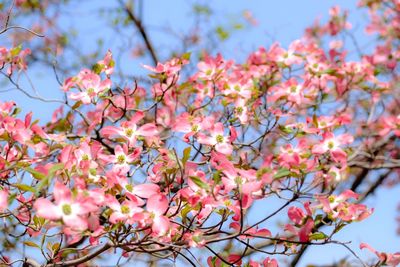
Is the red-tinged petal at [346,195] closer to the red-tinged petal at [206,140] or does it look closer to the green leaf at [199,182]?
the red-tinged petal at [206,140]

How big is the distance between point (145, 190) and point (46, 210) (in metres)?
0.47

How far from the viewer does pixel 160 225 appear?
5.57ft

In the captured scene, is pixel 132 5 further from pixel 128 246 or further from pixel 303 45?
pixel 128 246

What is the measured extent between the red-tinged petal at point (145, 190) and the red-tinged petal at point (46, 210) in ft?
1.38

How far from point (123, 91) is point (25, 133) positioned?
0.50 m

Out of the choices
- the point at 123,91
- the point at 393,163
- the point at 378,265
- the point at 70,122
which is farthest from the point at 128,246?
the point at 393,163

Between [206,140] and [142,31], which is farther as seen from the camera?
[142,31]

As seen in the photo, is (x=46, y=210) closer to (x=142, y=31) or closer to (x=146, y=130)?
(x=146, y=130)

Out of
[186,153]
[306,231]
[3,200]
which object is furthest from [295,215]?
[3,200]

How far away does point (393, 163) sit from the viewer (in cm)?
367

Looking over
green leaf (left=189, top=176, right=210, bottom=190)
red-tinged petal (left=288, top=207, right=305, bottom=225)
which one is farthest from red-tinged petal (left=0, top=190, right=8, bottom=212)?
red-tinged petal (left=288, top=207, right=305, bottom=225)

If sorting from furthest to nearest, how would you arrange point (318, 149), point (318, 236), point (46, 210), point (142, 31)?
point (142, 31)
point (318, 149)
point (318, 236)
point (46, 210)

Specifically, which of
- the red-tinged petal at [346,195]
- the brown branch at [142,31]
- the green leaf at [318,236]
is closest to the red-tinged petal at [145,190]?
the green leaf at [318,236]

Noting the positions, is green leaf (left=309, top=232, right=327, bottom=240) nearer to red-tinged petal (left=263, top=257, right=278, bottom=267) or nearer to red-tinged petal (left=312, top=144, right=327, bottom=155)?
red-tinged petal (left=263, top=257, right=278, bottom=267)
